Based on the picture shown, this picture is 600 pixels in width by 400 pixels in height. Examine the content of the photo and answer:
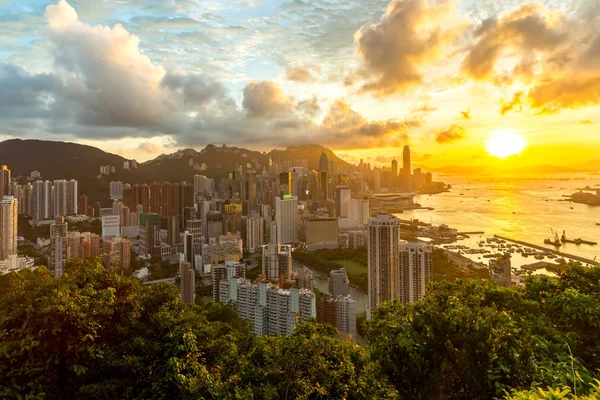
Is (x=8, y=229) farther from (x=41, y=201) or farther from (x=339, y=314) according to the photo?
(x=339, y=314)

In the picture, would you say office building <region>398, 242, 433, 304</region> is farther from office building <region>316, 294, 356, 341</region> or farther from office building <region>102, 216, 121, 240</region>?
office building <region>102, 216, 121, 240</region>

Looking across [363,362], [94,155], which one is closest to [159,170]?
[94,155]

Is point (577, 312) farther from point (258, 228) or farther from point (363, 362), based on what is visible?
point (258, 228)

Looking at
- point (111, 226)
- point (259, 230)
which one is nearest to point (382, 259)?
point (259, 230)

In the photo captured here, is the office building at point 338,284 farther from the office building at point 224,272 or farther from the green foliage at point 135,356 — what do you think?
the green foliage at point 135,356

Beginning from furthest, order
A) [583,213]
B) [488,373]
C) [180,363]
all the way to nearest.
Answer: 1. [583,213]
2. [180,363]
3. [488,373]

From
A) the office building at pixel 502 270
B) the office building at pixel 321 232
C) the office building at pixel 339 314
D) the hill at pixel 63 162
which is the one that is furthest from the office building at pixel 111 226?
the office building at pixel 502 270
